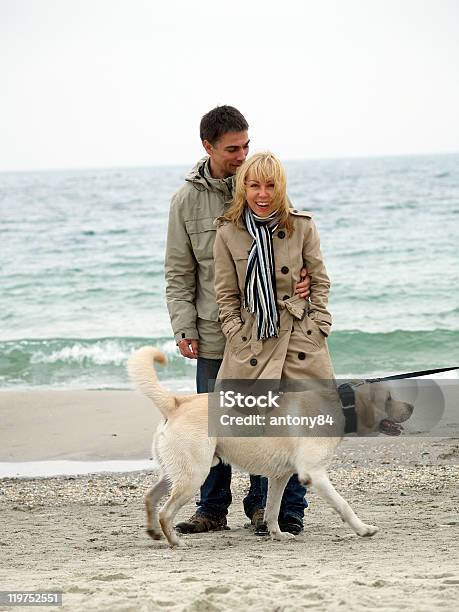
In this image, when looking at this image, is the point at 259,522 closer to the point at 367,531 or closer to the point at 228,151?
the point at 367,531

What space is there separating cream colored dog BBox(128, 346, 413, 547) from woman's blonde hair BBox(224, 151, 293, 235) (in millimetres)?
798

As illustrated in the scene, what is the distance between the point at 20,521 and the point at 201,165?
2343mm

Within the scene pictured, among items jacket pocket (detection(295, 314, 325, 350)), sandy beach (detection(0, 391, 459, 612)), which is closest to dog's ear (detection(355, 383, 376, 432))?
jacket pocket (detection(295, 314, 325, 350))

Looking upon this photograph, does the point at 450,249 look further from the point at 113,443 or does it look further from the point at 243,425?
the point at 243,425

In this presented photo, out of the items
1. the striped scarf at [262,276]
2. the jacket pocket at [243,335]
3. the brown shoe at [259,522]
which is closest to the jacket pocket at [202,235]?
the striped scarf at [262,276]

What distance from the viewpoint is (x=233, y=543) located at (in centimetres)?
483

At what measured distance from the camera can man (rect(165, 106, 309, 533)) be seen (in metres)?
4.95

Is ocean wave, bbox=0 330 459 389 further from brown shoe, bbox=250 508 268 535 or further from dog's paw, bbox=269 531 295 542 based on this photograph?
dog's paw, bbox=269 531 295 542

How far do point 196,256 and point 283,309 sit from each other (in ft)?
2.20

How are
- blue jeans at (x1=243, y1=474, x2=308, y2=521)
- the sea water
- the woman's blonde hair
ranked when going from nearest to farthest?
1. the woman's blonde hair
2. blue jeans at (x1=243, y1=474, x2=308, y2=521)
3. the sea water

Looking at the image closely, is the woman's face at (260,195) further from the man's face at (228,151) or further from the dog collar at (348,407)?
the dog collar at (348,407)

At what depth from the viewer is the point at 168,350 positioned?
13.4 meters

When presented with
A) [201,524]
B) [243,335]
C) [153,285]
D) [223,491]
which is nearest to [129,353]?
[153,285]

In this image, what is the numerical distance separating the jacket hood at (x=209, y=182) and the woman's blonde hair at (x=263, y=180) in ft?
0.98
